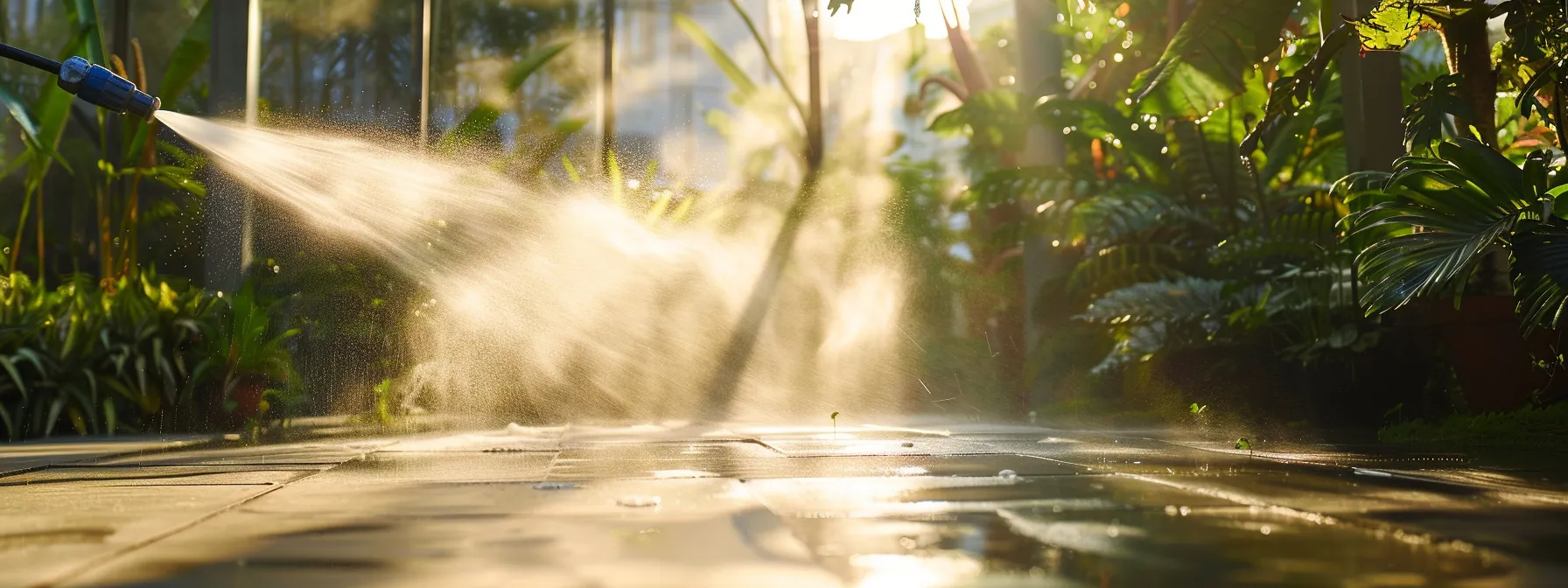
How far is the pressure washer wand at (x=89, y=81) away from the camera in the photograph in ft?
8.86

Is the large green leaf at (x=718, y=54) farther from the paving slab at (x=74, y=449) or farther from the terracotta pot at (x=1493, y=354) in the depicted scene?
the terracotta pot at (x=1493, y=354)

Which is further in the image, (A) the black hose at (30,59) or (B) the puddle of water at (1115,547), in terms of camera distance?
(A) the black hose at (30,59)

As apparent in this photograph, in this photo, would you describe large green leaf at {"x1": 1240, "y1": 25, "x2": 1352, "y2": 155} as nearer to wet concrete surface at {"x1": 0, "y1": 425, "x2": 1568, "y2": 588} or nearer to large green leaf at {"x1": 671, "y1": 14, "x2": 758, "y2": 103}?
wet concrete surface at {"x1": 0, "y1": 425, "x2": 1568, "y2": 588}

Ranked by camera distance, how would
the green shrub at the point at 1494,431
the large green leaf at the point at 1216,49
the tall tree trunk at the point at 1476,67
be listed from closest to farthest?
the green shrub at the point at 1494,431 → the tall tree trunk at the point at 1476,67 → the large green leaf at the point at 1216,49

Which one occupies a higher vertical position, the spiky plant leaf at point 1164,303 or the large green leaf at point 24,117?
the large green leaf at point 24,117

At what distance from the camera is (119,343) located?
540cm

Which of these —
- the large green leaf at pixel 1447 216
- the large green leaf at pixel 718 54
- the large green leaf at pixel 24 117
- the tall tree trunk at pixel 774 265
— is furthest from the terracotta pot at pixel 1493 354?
the large green leaf at pixel 24 117

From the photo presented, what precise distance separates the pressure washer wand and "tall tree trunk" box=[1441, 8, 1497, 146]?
14.0ft

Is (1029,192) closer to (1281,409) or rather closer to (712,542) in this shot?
(1281,409)

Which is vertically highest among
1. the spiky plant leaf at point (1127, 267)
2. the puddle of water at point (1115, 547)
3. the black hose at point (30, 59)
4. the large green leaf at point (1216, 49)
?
the large green leaf at point (1216, 49)

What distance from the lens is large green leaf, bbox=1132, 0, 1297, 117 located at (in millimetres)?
5730

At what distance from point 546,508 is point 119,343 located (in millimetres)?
3873

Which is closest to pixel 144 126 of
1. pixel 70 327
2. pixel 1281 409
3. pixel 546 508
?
pixel 70 327

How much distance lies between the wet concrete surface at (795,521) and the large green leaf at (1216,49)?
2.60 meters
